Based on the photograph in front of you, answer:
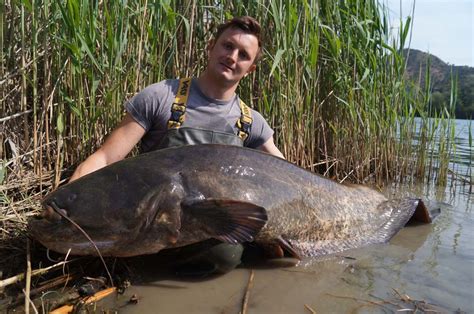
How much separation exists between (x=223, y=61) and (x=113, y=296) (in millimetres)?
1718

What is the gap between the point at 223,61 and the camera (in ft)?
10.3

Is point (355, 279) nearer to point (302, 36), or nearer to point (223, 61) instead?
point (223, 61)

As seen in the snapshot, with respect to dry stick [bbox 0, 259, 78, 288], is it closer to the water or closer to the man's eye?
the water

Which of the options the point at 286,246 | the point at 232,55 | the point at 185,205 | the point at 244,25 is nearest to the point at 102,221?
the point at 185,205

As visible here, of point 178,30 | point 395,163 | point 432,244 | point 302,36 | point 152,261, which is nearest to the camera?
point 152,261

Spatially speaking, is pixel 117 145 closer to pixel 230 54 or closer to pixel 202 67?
pixel 230 54

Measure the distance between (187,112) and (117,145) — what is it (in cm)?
54

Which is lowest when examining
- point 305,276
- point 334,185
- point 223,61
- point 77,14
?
point 305,276

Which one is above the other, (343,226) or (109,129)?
(109,129)

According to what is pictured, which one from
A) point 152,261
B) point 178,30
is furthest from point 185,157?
point 178,30

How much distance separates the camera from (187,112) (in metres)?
3.10

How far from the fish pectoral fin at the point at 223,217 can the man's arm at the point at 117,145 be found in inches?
28.2

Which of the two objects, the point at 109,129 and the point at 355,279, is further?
the point at 109,129

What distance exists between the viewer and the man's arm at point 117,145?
272 cm
